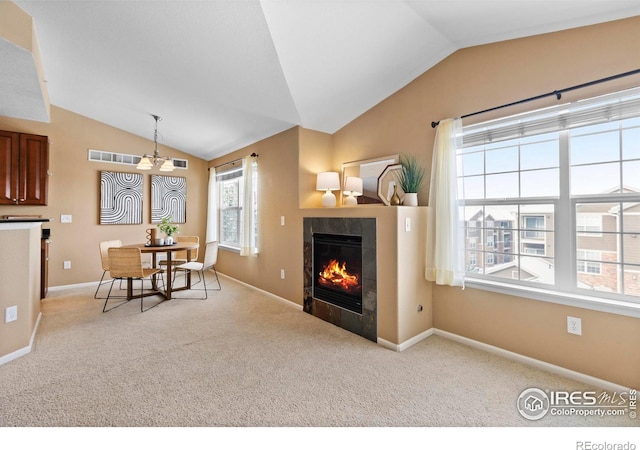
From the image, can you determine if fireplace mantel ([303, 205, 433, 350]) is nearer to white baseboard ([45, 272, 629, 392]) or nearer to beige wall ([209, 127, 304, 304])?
white baseboard ([45, 272, 629, 392])

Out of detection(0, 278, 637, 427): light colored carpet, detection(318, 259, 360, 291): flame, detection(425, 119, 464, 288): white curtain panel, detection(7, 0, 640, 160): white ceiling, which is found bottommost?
detection(0, 278, 637, 427): light colored carpet

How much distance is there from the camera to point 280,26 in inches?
93.7

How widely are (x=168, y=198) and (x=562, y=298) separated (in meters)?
6.12

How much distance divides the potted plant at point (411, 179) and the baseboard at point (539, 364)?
4.55 feet

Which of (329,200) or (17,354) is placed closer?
(17,354)

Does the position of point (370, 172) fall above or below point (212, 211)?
above

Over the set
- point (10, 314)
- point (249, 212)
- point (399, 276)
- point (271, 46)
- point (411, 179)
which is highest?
point (271, 46)

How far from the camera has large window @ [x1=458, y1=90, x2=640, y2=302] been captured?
6.51 feet

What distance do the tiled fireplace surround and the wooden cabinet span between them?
400cm

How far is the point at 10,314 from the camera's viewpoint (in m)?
2.43

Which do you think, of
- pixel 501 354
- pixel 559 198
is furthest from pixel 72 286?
pixel 559 198

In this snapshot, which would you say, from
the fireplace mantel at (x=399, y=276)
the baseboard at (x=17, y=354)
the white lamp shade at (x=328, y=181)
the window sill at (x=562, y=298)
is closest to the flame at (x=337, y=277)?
the fireplace mantel at (x=399, y=276)

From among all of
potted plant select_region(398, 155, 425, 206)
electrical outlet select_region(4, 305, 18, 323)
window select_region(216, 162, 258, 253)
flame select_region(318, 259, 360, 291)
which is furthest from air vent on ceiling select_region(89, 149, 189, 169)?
potted plant select_region(398, 155, 425, 206)

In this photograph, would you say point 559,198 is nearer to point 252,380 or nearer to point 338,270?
point 338,270
